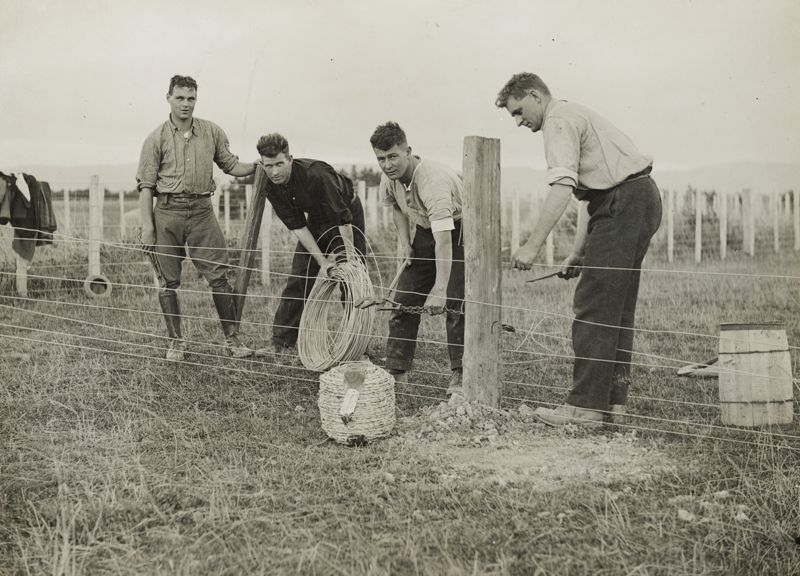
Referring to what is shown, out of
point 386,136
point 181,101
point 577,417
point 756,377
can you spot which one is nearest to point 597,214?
point 577,417

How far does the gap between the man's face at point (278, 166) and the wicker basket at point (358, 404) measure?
1.88m

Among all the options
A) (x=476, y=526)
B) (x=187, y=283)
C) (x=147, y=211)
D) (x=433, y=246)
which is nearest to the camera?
(x=476, y=526)

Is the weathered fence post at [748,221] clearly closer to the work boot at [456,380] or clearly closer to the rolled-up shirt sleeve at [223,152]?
the work boot at [456,380]

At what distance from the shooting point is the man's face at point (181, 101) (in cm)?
628

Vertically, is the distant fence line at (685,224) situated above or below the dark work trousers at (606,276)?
above

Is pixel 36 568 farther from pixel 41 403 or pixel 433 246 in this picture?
pixel 433 246

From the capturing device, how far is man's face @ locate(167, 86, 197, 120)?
6.28 meters

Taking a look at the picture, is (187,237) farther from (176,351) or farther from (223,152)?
(176,351)

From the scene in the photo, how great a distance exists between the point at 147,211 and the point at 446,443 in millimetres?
3383

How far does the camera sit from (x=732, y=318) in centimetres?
840

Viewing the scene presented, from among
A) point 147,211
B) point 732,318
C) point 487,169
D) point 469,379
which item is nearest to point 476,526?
point 469,379

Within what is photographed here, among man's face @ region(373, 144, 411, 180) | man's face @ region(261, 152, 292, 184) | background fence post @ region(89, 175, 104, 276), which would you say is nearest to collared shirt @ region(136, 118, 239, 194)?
man's face @ region(261, 152, 292, 184)

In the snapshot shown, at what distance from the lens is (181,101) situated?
6.28 m

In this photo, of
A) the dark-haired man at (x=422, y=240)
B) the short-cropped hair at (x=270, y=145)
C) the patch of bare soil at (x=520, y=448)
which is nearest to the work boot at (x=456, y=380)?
the dark-haired man at (x=422, y=240)
